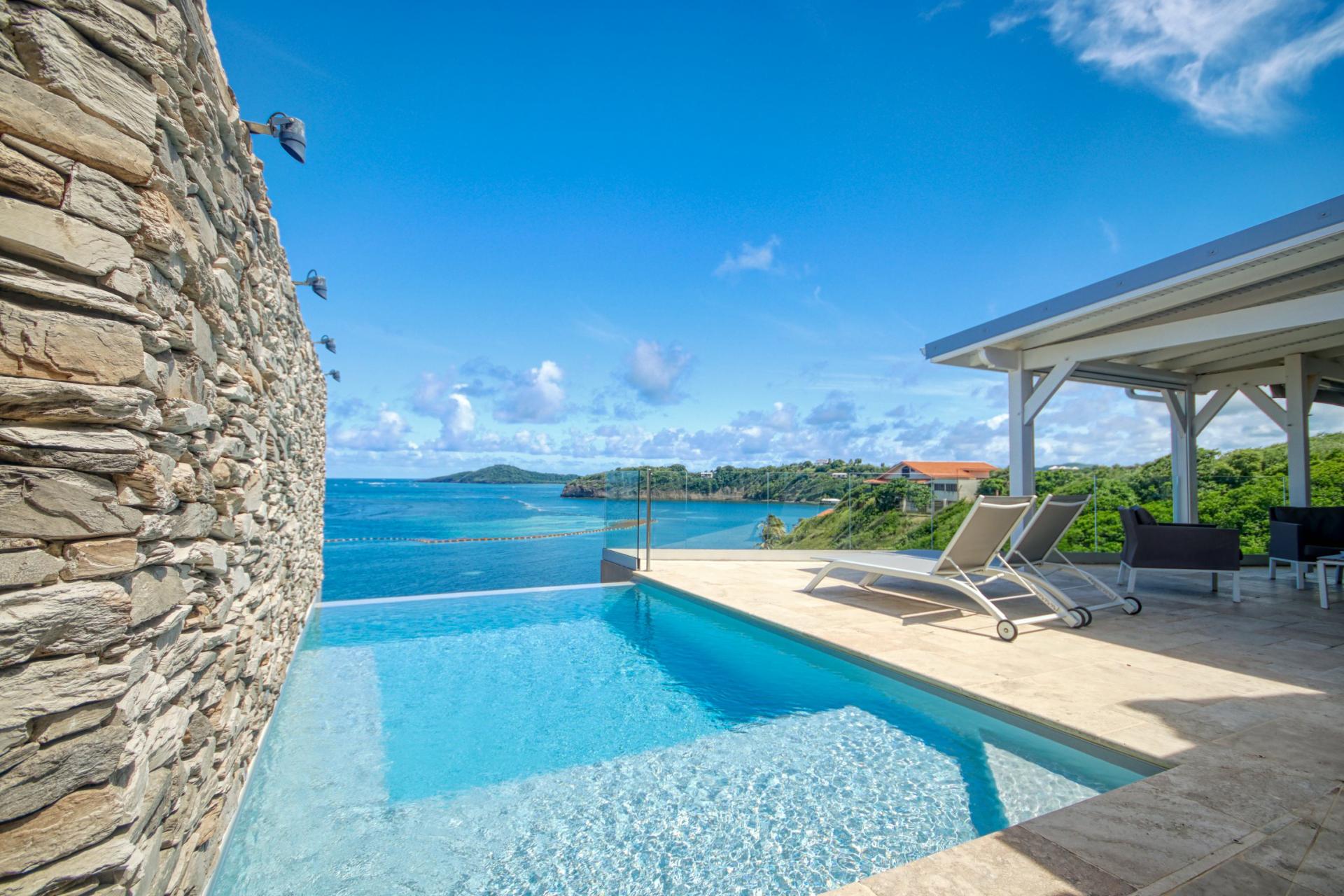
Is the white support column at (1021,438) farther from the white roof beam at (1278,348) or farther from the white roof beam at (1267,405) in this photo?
the white roof beam at (1267,405)

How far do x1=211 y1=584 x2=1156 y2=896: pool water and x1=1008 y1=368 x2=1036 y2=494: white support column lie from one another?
463 cm

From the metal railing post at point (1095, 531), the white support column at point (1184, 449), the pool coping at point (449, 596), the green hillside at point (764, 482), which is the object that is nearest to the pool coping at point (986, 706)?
the pool coping at point (449, 596)

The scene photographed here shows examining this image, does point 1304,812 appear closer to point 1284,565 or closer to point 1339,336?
point 1339,336

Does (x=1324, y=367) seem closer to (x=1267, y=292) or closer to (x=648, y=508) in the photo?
(x=1267, y=292)

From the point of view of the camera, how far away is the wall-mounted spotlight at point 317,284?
5141mm

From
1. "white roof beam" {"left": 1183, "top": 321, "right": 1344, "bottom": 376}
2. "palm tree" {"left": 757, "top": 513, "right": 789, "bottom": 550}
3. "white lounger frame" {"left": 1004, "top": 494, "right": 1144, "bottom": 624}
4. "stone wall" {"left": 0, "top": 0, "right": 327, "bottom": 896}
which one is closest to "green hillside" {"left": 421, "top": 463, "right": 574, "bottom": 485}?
"palm tree" {"left": 757, "top": 513, "right": 789, "bottom": 550}

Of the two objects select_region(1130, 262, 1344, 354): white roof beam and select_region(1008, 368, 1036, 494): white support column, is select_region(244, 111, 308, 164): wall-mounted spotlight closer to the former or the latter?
select_region(1130, 262, 1344, 354): white roof beam

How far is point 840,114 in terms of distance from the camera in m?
12.6

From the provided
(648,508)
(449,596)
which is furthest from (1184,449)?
(449,596)

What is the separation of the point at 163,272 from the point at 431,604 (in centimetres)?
653

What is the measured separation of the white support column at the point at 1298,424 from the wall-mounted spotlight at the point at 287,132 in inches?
465

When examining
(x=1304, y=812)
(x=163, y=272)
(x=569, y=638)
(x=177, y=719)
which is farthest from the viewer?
(x=569, y=638)

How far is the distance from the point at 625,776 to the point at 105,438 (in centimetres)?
286

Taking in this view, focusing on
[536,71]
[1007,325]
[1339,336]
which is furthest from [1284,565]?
[536,71]
